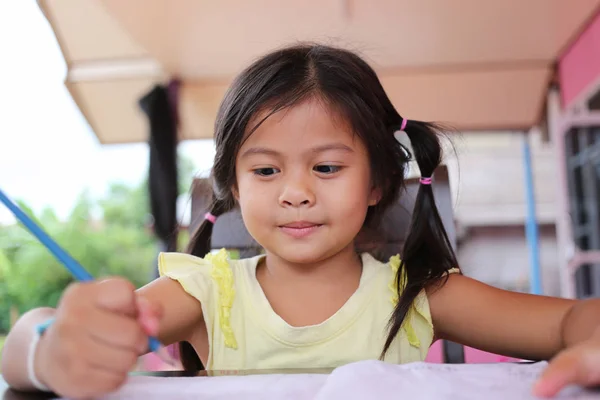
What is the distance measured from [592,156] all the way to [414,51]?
3.52 feet

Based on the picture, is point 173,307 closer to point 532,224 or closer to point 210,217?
point 210,217

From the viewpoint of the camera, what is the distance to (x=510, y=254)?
16.4 feet

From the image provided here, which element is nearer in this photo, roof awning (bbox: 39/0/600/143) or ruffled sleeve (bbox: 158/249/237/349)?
ruffled sleeve (bbox: 158/249/237/349)

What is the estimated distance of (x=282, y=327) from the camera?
36.2 inches

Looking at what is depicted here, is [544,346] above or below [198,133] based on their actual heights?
below

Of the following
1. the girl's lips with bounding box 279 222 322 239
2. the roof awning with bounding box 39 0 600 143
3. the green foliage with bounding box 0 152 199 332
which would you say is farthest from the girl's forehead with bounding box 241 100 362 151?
the green foliage with bounding box 0 152 199 332

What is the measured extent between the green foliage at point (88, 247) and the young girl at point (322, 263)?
2409 millimetres

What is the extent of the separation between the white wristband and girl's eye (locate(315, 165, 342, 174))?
43cm

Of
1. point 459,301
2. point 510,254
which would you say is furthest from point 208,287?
point 510,254

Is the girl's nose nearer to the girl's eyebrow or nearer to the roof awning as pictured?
the girl's eyebrow

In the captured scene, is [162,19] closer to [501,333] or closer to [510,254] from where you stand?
[501,333]

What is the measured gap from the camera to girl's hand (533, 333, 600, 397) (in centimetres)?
47

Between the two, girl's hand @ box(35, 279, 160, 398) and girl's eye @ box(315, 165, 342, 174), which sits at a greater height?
girl's eye @ box(315, 165, 342, 174)

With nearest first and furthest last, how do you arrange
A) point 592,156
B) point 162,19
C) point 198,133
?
point 162,19 → point 592,156 → point 198,133
